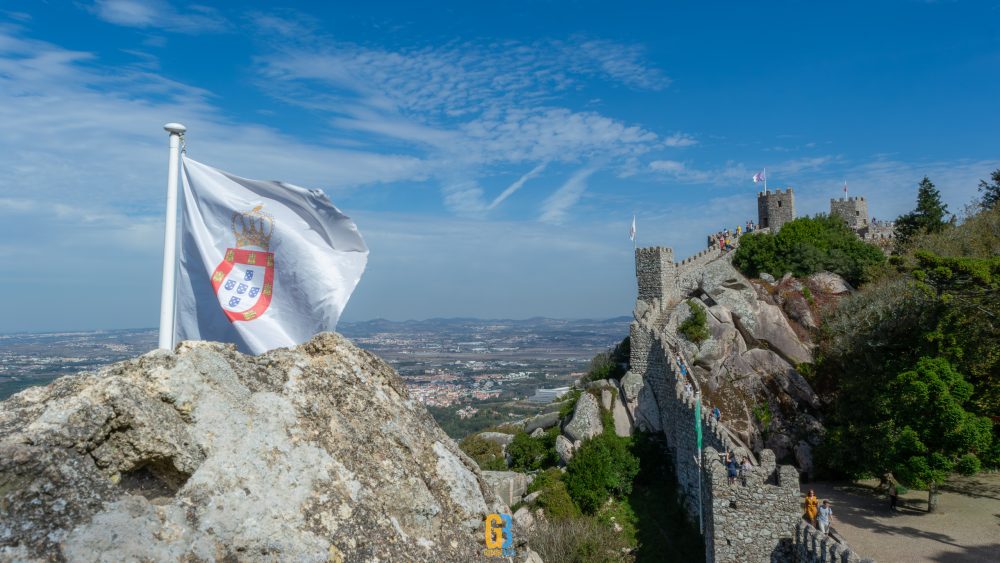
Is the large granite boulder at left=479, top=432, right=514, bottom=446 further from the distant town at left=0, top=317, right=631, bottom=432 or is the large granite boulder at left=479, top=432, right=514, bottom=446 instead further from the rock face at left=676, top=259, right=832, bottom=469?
the rock face at left=676, top=259, right=832, bottom=469

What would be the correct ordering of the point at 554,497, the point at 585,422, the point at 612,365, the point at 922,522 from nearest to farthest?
the point at 922,522 < the point at 554,497 < the point at 585,422 < the point at 612,365

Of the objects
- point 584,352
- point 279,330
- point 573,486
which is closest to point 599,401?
point 573,486

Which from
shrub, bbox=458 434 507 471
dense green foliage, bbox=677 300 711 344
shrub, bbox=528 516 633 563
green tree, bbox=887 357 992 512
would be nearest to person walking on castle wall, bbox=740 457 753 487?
shrub, bbox=528 516 633 563

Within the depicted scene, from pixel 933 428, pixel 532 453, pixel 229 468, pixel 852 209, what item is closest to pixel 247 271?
pixel 229 468

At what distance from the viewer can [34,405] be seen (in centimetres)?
284

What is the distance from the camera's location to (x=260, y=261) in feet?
19.4

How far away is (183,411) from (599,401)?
23029 millimetres

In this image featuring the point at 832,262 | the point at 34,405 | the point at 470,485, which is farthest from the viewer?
the point at 832,262

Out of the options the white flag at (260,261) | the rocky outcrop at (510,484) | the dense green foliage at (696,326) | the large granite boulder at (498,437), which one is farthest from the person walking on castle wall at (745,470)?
the large granite boulder at (498,437)

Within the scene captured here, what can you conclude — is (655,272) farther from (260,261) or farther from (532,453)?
(260,261)

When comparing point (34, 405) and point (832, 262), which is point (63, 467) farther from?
point (832, 262)

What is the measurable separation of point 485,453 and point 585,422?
5059mm

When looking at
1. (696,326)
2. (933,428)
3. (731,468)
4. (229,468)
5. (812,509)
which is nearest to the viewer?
(229,468)

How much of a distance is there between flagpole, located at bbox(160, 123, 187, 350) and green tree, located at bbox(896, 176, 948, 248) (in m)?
39.2
